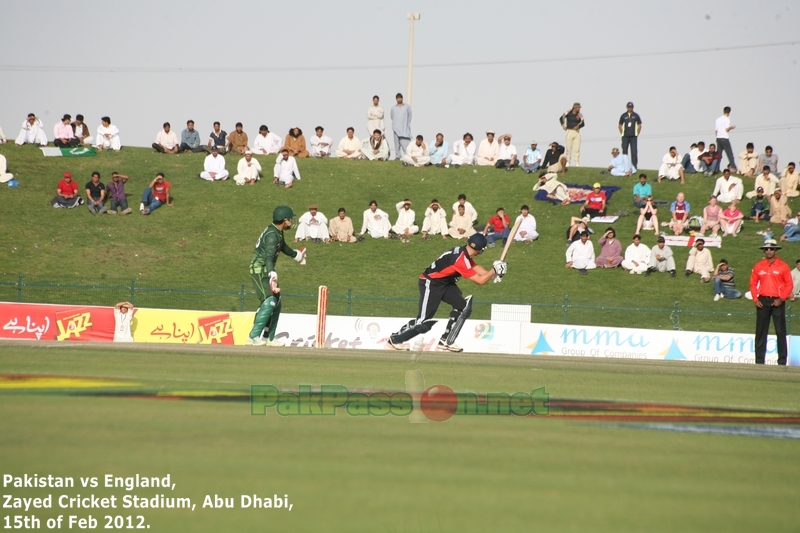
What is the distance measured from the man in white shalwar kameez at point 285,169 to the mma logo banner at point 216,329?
10218 millimetres

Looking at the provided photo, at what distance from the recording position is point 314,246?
83.7 ft

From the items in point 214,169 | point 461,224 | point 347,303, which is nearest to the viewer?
point 347,303

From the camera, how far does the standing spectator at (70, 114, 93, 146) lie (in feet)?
101

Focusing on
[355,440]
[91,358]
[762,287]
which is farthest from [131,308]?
[355,440]

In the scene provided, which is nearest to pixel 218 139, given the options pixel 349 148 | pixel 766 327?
pixel 349 148

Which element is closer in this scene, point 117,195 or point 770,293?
point 770,293

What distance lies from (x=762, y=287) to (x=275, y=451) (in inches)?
417

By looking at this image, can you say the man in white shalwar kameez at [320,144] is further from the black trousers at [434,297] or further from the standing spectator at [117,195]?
the black trousers at [434,297]

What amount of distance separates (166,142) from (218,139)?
8.30 feet

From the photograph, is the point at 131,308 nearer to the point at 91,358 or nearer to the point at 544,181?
the point at 91,358

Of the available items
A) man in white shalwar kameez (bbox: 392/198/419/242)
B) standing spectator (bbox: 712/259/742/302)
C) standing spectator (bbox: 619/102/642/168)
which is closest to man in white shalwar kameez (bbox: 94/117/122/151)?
man in white shalwar kameez (bbox: 392/198/419/242)

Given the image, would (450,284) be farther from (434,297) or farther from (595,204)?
(595,204)

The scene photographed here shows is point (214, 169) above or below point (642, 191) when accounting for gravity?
above

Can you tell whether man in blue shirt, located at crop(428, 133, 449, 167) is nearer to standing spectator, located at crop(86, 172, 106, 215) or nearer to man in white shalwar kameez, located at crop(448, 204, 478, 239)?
man in white shalwar kameez, located at crop(448, 204, 478, 239)
